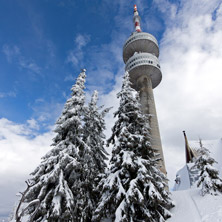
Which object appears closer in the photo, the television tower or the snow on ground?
the snow on ground

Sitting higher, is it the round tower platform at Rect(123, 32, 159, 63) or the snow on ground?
the round tower platform at Rect(123, 32, 159, 63)

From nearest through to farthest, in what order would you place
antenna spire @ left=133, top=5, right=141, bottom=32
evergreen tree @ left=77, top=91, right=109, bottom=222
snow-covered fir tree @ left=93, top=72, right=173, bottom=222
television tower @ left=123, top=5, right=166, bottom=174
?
snow-covered fir tree @ left=93, top=72, right=173, bottom=222 → evergreen tree @ left=77, top=91, right=109, bottom=222 → television tower @ left=123, top=5, right=166, bottom=174 → antenna spire @ left=133, top=5, right=141, bottom=32

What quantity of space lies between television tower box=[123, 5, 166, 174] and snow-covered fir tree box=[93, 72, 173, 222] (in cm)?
1929

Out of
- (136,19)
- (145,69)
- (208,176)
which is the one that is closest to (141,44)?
(145,69)

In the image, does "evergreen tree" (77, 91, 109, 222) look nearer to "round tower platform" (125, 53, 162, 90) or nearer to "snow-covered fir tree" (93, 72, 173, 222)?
"snow-covered fir tree" (93, 72, 173, 222)

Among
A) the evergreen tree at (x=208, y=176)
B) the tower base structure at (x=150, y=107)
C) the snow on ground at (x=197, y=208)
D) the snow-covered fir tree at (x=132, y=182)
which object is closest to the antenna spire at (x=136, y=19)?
the tower base structure at (x=150, y=107)

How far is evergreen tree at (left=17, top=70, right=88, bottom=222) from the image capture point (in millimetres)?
10219

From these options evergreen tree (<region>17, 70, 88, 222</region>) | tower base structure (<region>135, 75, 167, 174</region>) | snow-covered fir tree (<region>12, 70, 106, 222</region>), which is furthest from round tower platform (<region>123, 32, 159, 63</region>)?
evergreen tree (<region>17, 70, 88, 222</region>)

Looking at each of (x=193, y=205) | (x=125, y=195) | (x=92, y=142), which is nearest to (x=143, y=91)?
(x=92, y=142)

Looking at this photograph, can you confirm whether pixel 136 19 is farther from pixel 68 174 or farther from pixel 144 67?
pixel 68 174

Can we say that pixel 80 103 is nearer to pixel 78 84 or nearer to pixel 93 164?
pixel 78 84

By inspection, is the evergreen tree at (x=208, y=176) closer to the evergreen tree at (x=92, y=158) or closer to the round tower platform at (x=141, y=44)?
the evergreen tree at (x=92, y=158)

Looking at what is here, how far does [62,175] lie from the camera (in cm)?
1119

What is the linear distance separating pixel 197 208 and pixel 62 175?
10.2m
